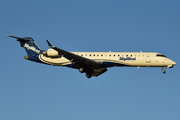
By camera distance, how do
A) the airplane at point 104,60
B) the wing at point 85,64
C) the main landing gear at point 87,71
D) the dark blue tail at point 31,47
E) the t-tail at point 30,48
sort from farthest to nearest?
the dark blue tail at point 31,47
the t-tail at point 30,48
the main landing gear at point 87,71
the airplane at point 104,60
the wing at point 85,64

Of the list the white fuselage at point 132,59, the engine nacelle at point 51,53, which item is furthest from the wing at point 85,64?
the engine nacelle at point 51,53

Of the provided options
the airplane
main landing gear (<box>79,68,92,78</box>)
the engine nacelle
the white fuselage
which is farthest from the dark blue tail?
the white fuselage

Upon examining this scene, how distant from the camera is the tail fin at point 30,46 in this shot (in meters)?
39.8

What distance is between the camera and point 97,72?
40.0 meters

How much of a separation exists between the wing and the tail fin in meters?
6.20

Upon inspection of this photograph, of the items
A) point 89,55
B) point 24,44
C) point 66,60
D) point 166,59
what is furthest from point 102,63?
point 24,44

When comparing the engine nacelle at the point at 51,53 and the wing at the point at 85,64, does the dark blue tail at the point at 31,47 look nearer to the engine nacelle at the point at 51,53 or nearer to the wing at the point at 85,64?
the engine nacelle at the point at 51,53

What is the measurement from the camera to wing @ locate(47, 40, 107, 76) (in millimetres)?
34844

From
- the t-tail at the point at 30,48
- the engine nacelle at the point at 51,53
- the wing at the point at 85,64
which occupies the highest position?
the t-tail at the point at 30,48

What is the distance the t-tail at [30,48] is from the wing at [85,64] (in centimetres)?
593

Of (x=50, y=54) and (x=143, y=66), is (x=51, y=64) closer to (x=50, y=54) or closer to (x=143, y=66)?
(x=50, y=54)

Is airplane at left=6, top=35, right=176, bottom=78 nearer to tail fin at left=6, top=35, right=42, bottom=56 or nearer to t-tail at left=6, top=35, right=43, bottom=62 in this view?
t-tail at left=6, top=35, right=43, bottom=62

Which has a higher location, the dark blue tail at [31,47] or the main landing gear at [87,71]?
the dark blue tail at [31,47]

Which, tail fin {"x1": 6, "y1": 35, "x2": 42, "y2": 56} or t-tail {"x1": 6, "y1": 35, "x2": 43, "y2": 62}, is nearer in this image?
t-tail {"x1": 6, "y1": 35, "x2": 43, "y2": 62}
